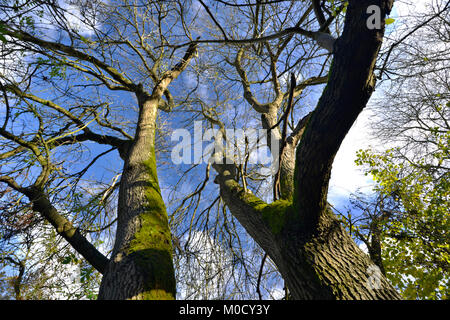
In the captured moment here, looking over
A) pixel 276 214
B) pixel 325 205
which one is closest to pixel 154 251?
pixel 276 214

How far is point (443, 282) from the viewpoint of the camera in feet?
11.8

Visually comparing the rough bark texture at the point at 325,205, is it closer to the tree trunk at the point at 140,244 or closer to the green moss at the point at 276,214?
the green moss at the point at 276,214

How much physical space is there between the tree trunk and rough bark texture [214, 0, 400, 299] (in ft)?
3.13

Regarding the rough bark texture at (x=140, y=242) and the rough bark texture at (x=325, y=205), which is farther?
the rough bark texture at (x=140, y=242)

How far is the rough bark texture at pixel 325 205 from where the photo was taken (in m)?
1.19

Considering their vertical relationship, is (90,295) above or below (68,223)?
below

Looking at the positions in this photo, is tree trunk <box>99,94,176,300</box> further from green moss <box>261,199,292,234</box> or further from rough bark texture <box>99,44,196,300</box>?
green moss <box>261,199,292,234</box>

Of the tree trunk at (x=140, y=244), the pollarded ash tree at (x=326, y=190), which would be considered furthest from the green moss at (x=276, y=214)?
the tree trunk at (x=140, y=244)

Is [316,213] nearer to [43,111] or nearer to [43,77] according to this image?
[43,77]

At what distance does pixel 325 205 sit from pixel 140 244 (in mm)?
1439

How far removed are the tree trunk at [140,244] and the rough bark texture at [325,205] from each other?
95 cm

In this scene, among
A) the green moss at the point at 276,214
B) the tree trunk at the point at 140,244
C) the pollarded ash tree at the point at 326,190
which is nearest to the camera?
the pollarded ash tree at the point at 326,190
